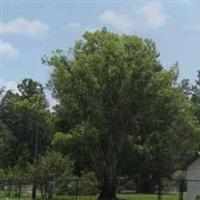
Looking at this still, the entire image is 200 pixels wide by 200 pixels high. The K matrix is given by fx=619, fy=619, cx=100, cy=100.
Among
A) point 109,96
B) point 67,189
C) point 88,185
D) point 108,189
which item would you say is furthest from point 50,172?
point 88,185

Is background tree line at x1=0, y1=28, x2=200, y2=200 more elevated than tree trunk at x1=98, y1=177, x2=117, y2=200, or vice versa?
background tree line at x1=0, y1=28, x2=200, y2=200

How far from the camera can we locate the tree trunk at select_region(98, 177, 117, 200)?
171ft

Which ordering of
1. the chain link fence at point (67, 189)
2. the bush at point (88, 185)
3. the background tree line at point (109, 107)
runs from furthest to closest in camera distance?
the bush at point (88, 185)
the background tree line at point (109, 107)
the chain link fence at point (67, 189)

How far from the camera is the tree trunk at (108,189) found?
171 ft

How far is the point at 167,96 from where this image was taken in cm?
5275

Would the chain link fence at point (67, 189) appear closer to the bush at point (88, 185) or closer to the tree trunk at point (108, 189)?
the bush at point (88, 185)

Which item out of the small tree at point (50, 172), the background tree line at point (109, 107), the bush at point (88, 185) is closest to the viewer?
the small tree at point (50, 172)

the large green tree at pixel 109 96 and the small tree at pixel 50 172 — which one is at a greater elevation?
the large green tree at pixel 109 96

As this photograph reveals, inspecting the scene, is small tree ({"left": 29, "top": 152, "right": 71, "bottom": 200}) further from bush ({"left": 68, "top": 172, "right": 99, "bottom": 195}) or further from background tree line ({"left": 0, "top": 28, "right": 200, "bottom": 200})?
bush ({"left": 68, "top": 172, "right": 99, "bottom": 195})

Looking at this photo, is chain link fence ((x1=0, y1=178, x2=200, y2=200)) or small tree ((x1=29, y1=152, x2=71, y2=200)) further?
chain link fence ((x1=0, y1=178, x2=200, y2=200))

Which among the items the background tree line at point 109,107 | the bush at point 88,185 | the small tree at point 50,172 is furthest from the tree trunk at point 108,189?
the small tree at point 50,172

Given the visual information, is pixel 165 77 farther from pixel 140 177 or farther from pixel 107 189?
pixel 140 177

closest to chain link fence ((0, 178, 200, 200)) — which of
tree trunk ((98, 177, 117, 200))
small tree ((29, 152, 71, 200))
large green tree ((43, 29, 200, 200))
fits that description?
small tree ((29, 152, 71, 200))

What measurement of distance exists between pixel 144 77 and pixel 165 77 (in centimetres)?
192
